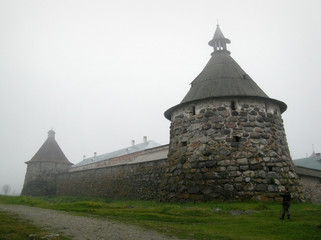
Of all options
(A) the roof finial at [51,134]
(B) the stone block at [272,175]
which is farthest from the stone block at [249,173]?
(A) the roof finial at [51,134]

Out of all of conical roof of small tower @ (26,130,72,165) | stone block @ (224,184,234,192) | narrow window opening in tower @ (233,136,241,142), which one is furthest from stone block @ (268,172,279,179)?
conical roof of small tower @ (26,130,72,165)

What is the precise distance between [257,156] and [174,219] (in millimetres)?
5509

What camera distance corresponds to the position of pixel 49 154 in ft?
123

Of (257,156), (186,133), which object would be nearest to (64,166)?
(186,133)

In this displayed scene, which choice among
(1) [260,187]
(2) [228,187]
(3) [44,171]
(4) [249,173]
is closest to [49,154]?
(3) [44,171]

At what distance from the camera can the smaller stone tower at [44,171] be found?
1390 inches

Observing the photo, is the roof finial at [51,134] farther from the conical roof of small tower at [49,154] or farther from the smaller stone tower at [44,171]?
the smaller stone tower at [44,171]

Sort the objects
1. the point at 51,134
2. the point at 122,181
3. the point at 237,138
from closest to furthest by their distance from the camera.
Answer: the point at 237,138 → the point at 122,181 → the point at 51,134

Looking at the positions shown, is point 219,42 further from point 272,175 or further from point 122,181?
point 122,181

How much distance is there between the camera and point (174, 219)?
8.62 metres

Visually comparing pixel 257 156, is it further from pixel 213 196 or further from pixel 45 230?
pixel 45 230

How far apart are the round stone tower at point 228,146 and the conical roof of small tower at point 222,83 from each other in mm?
47

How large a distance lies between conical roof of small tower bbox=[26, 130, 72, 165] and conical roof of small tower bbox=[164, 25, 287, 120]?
2555 cm

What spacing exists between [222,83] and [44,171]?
29.2 m
